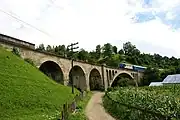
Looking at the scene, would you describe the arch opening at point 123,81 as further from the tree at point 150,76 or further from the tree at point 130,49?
the tree at point 130,49

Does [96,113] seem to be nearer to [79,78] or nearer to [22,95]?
[22,95]

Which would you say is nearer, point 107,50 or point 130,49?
point 107,50

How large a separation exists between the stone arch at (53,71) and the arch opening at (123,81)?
29.7 m

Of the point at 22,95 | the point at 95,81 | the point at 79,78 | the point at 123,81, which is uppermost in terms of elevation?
the point at 79,78

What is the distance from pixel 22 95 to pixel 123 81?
61.8 meters

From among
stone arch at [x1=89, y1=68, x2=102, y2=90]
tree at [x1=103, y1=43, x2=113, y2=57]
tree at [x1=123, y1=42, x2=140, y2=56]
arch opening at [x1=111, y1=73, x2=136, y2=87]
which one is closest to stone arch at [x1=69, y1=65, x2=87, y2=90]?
stone arch at [x1=89, y1=68, x2=102, y2=90]

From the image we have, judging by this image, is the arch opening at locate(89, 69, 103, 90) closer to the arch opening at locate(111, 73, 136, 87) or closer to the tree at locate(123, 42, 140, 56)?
the arch opening at locate(111, 73, 136, 87)

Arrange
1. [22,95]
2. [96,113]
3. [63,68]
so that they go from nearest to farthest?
[22,95] < [96,113] < [63,68]

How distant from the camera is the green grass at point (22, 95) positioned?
20.0m

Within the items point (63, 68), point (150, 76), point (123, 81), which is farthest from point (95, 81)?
point (150, 76)

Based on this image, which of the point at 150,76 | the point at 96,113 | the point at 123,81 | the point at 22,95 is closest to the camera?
the point at 22,95

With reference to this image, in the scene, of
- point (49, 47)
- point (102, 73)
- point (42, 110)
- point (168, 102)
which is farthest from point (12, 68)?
point (49, 47)

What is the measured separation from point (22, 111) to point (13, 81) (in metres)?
6.34

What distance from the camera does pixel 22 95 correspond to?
2369cm
